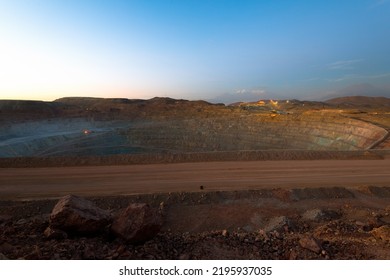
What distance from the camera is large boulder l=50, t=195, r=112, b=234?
27.8ft

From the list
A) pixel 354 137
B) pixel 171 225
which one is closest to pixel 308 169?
pixel 171 225

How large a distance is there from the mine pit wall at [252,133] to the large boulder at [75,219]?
4590cm

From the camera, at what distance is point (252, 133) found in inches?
2462

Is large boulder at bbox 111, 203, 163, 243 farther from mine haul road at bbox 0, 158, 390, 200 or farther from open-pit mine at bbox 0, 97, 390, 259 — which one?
mine haul road at bbox 0, 158, 390, 200

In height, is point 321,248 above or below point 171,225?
above

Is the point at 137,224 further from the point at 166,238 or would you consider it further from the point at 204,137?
the point at 204,137

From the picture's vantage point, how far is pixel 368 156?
2589 centimetres

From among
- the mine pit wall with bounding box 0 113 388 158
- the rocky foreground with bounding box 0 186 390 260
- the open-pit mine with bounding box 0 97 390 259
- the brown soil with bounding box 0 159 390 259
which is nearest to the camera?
the rocky foreground with bounding box 0 186 390 260

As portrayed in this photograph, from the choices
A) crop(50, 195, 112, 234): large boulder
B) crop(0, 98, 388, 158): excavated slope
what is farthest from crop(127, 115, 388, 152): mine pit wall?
crop(50, 195, 112, 234): large boulder

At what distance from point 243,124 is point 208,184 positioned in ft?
161

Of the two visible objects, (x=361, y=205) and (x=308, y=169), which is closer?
(x=361, y=205)

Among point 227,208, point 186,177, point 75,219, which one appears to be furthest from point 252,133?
point 75,219

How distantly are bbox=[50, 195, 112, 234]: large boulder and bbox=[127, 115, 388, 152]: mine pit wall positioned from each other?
45.9 metres
